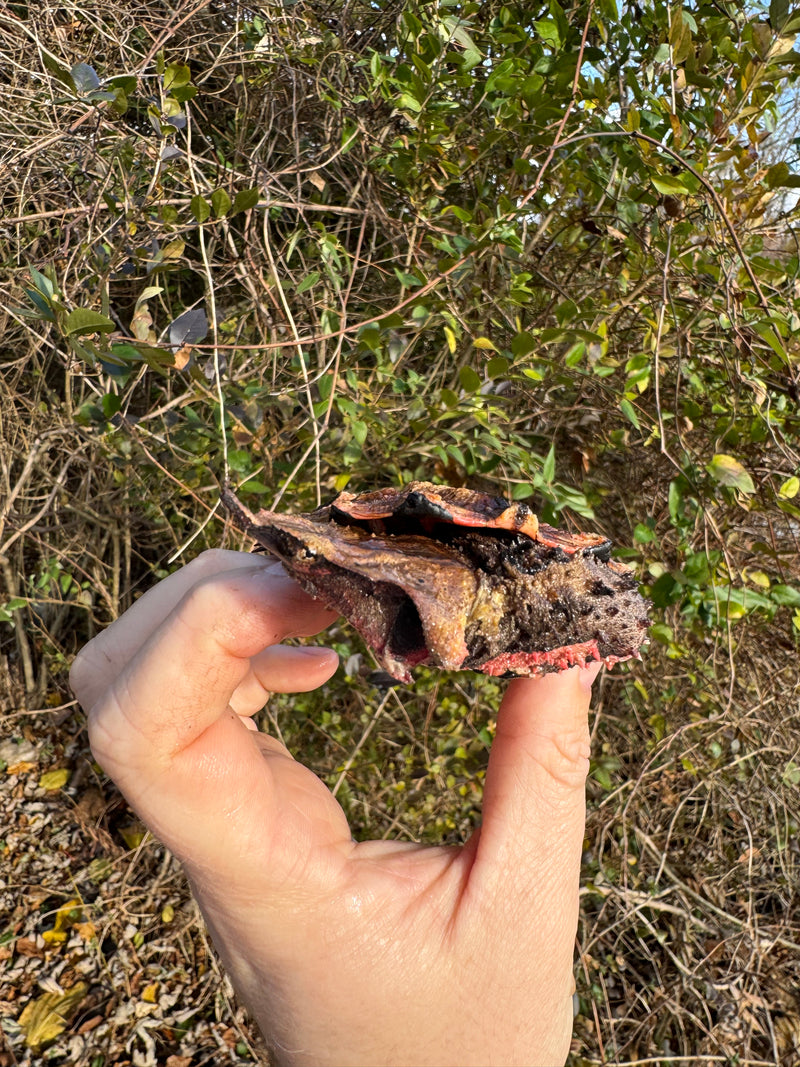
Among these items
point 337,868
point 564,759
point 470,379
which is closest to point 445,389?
point 470,379

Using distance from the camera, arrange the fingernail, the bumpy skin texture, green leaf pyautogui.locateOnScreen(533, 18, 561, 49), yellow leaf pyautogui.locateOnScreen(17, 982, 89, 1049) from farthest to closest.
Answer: yellow leaf pyautogui.locateOnScreen(17, 982, 89, 1049), green leaf pyautogui.locateOnScreen(533, 18, 561, 49), the fingernail, the bumpy skin texture

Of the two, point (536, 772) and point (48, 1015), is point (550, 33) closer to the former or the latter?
point (536, 772)

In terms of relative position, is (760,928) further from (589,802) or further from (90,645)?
(90,645)

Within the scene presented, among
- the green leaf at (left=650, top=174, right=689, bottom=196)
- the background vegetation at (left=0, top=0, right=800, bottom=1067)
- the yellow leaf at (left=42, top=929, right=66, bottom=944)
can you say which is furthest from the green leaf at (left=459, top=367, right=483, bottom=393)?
the yellow leaf at (left=42, top=929, right=66, bottom=944)

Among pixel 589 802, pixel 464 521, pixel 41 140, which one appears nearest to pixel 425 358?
pixel 41 140

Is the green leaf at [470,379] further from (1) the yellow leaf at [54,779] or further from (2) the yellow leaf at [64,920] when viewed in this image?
(1) the yellow leaf at [54,779]

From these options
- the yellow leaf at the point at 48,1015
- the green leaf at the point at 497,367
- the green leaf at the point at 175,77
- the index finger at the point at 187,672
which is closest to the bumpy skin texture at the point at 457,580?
the index finger at the point at 187,672

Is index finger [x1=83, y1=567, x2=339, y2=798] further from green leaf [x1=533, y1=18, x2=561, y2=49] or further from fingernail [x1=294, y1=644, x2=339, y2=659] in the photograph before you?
green leaf [x1=533, y1=18, x2=561, y2=49]
